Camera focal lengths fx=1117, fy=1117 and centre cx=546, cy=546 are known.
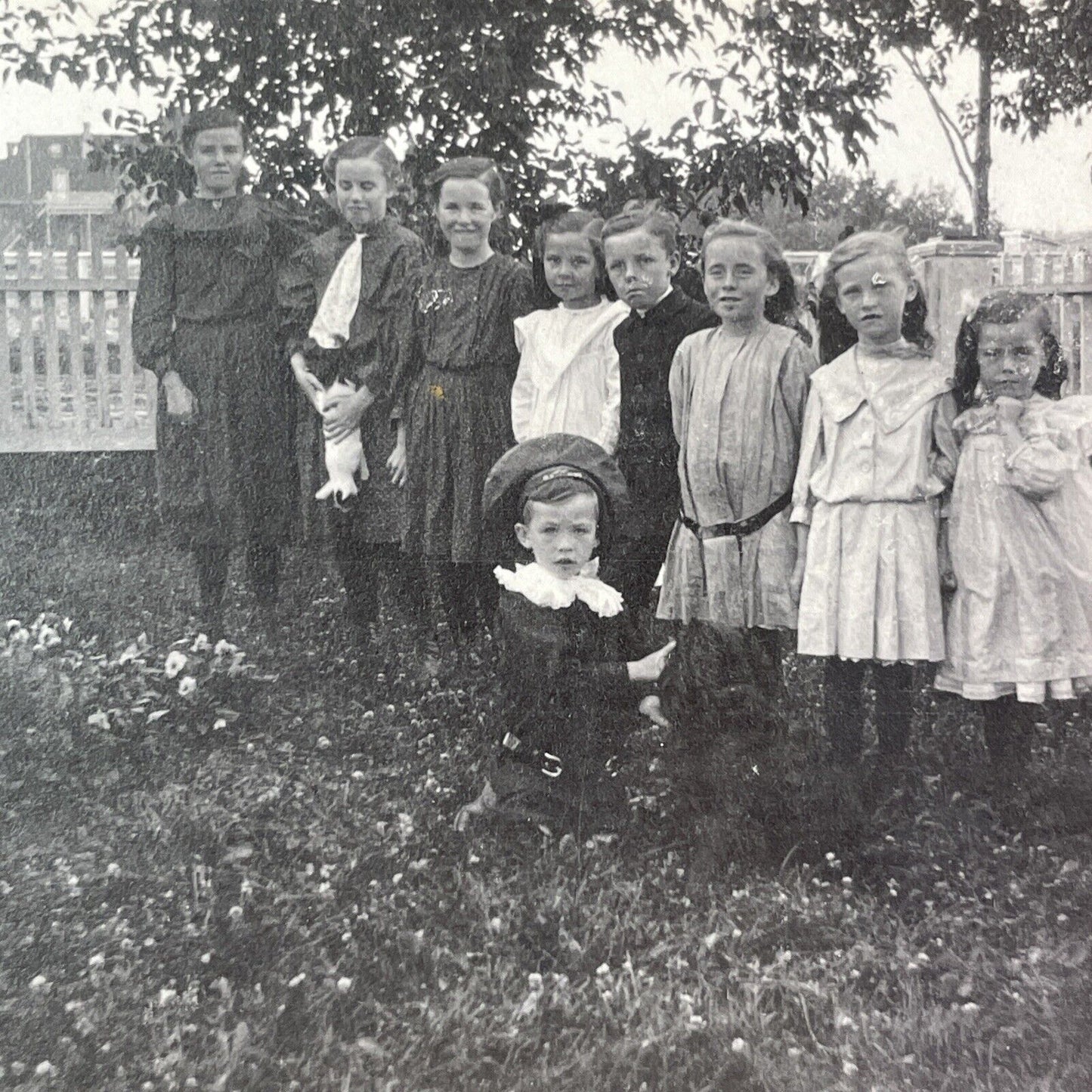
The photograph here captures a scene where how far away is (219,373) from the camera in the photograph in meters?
2.96

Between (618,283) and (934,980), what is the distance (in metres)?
1.71

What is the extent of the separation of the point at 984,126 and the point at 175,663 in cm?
223

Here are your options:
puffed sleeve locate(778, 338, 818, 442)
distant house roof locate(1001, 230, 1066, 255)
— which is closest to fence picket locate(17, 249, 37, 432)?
puffed sleeve locate(778, 338, 818, 442)

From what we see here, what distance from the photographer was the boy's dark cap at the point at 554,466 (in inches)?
92.7

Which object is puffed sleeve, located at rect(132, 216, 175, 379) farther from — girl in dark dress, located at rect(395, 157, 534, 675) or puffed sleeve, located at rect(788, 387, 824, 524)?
puffed sleeve, located at rect(788, 387, 824, 524)

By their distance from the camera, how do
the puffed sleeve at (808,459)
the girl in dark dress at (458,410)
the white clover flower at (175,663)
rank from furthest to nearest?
1. the girl in dark dress at (458,410)
2. the white clover flower at (175,663)
3. the puffed sleeve at (808,459)

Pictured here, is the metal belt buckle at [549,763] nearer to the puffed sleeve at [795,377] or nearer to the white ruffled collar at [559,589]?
the white ruffled collar at [559,589]

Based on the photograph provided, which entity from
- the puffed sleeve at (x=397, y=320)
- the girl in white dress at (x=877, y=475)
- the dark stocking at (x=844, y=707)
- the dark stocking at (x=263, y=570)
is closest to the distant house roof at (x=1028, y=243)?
the girl in white dress at (x=877, y=475)

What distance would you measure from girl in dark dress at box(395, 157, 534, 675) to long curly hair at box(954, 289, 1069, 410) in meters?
1.08

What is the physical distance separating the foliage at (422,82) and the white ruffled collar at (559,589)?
3.14ft

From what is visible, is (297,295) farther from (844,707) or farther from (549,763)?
(844,707)

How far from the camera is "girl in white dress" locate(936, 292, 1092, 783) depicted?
2438 millimetres

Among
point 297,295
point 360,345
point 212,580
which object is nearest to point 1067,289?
point 360,345

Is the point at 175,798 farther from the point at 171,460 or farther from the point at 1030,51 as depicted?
the point at 1030,51
